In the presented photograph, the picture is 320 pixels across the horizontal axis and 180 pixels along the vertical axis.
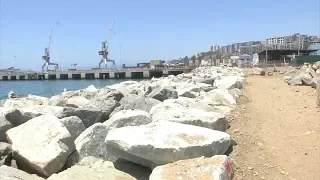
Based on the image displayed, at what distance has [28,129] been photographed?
4.87 metres

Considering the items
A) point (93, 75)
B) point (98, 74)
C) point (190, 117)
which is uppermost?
point (190, 117)

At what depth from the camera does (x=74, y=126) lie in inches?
210

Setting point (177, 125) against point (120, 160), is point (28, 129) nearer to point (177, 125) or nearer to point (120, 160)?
point (120, 160)

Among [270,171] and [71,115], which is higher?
[71,115]

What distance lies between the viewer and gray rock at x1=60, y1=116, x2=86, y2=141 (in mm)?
5263

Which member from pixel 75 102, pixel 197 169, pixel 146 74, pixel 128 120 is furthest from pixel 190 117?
pixel 146 74

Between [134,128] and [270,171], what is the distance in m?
1.76

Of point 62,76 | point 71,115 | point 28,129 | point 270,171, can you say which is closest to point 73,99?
point 71,115

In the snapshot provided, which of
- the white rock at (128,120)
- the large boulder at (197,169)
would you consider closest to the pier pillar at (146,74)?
the white rock at (128,120)

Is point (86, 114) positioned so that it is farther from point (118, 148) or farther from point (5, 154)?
point (118, 148)

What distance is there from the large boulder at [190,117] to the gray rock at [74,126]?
3.68 ft

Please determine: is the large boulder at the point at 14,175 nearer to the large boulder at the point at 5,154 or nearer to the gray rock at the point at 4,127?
the large boulder at the point at 5,154

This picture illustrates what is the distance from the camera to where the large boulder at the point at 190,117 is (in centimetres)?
520

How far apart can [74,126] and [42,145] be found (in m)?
0.93
